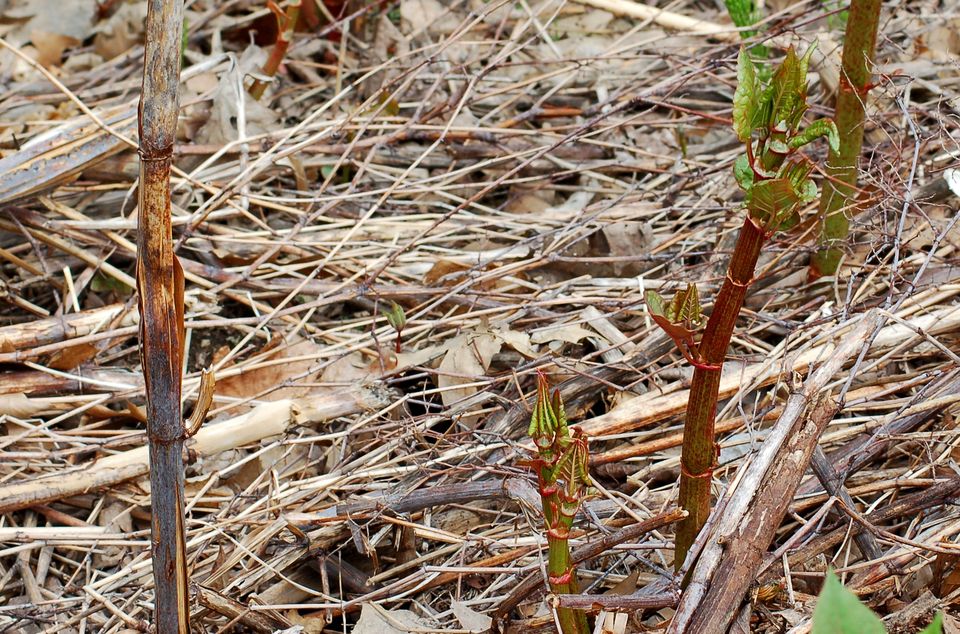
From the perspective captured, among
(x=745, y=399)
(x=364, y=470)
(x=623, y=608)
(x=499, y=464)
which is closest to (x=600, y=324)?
(x=745, y=399)

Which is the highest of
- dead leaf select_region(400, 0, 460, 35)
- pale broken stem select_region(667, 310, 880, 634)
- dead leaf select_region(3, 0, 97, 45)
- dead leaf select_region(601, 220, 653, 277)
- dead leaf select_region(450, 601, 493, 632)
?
dead leaf select_region(3, 0, 97, 45)

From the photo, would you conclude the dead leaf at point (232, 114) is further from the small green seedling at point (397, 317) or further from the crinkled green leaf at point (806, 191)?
the crinkled green leaf at point (806, 191)

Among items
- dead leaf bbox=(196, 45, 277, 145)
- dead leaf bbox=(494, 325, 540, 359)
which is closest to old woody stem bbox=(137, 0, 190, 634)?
dead leaf bbox=(494, 325, 540, 359)

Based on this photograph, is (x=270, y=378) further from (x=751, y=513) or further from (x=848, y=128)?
(x=848, y=128)

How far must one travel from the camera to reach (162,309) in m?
1.21

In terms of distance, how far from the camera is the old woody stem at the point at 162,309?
1.11m

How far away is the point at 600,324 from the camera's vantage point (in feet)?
6.57

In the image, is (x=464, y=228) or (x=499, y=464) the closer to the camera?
(x=499, y=464)

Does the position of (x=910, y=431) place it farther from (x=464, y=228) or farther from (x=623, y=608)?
(x=464, y=228)

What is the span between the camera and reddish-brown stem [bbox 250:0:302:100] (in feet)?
8.72

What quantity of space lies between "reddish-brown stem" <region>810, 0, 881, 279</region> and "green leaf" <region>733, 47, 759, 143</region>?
656mm

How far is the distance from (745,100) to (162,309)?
757mm

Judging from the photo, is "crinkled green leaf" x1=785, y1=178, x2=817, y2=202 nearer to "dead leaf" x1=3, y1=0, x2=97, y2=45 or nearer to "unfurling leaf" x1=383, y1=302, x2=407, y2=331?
"unfurling leaf" x1=383, y1=302, x2=407, y2=331

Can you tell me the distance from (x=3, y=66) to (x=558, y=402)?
2640mm
